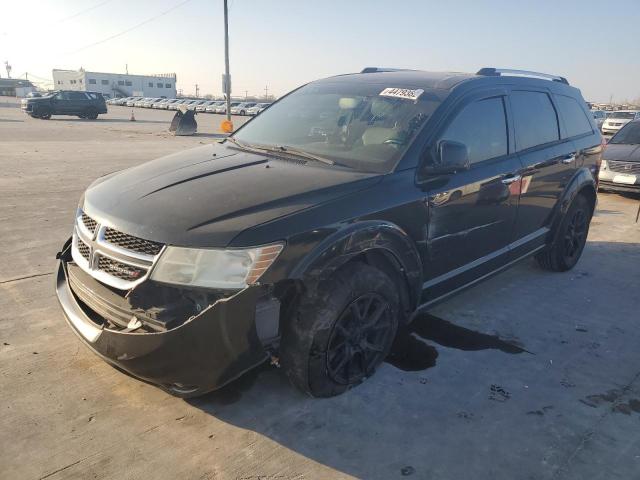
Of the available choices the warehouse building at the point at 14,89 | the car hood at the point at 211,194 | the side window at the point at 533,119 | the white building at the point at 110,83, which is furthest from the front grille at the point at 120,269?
the white building at the point at 110,83

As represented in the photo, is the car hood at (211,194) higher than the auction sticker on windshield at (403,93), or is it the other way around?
the auction sticker on windshield at (403,93)

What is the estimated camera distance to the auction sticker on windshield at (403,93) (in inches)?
137

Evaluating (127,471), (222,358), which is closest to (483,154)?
(222,358)

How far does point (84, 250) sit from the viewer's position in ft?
9.41

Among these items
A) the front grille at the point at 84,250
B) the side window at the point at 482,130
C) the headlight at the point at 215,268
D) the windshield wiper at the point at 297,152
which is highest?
the side window at the point at 482,130

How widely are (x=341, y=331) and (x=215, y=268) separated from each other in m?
0.85

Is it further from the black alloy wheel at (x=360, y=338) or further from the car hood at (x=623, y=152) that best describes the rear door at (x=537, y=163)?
the car hood at (x=623, y=152)

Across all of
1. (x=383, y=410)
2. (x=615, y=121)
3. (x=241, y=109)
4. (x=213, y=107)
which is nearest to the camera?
(x=383, y=410)

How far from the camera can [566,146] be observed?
4715 millimetres

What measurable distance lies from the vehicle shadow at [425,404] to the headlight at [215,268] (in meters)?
0.86

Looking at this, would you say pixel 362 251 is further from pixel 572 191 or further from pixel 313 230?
pixel 572 191

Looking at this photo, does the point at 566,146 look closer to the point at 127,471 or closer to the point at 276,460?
the point at 276,460

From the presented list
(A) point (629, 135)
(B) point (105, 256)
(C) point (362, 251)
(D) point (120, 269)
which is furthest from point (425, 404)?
(A) point (629, 135)

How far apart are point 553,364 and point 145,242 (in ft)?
8.89
